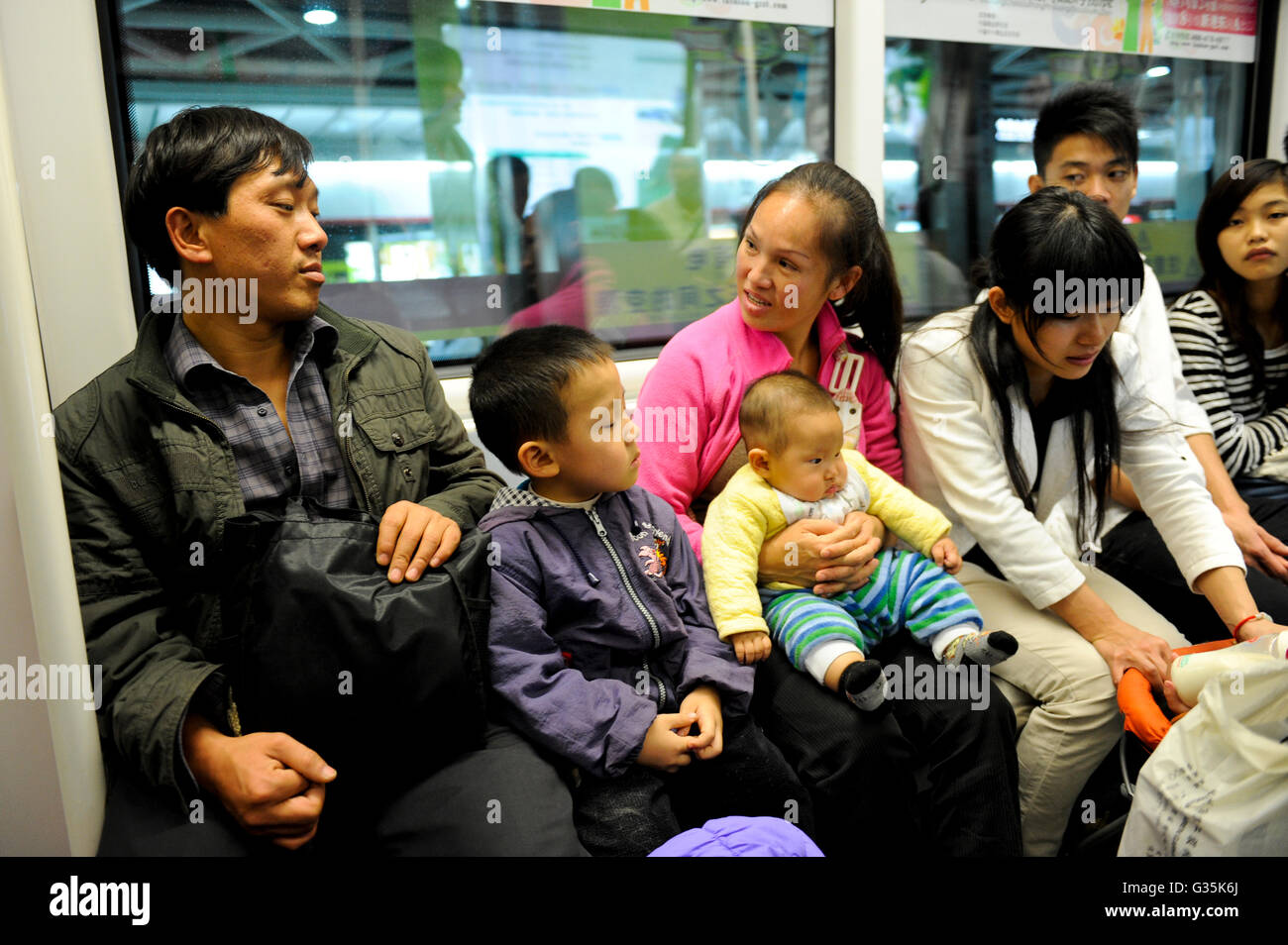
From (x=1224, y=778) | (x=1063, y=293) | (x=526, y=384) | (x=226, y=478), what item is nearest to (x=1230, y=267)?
(x=1063, y=293)

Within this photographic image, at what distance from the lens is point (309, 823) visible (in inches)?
57.6

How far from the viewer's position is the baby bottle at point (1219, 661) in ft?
5.38

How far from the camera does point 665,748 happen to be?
5.30ft

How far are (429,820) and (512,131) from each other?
203 cm

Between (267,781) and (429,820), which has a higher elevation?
(267,781)

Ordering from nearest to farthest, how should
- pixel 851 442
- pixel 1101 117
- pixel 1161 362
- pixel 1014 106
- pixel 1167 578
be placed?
pixel 851 442 < pixel 1167 578 < pixel 1161 362 < pixel 1101 117 < pixel 1014 106

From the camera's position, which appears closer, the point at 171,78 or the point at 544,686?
the point at 544,686

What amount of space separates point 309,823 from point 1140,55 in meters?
4.15

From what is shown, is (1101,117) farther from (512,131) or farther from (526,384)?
(526,384)

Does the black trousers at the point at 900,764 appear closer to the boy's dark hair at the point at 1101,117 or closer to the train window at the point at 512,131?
the train window at the point at 512,131

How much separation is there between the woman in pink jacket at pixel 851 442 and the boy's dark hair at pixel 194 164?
0.95 m
